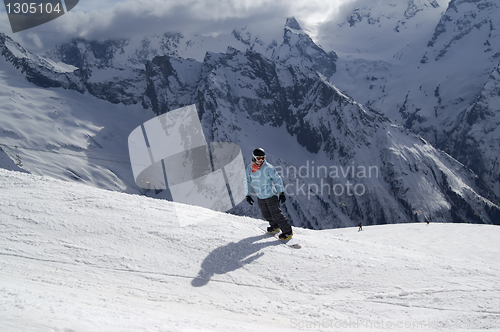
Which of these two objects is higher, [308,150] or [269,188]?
[269,188]

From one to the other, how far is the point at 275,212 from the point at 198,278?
269 cm

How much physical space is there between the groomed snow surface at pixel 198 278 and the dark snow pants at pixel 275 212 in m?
0.40

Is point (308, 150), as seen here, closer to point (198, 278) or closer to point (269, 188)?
point (269, 188)

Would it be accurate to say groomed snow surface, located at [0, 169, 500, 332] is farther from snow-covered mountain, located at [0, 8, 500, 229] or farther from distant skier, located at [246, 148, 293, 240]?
snow-covered mountain, located at [0, 8, 500, 229]

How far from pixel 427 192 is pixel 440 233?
482ft

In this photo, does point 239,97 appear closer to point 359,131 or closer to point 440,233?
point 359,131

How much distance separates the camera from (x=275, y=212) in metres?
7.84

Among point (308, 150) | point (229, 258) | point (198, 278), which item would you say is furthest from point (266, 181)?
point (308, 150)

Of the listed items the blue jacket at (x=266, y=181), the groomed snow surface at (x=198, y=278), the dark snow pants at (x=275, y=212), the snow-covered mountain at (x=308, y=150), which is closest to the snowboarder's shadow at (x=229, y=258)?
the groomed snow surface at (x=198, y=278)

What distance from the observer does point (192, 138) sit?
17962 cm

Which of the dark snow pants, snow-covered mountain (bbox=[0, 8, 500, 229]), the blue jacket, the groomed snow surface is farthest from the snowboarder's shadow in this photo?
snow-covered mountain (bbox=[0, 8, 500, 229])

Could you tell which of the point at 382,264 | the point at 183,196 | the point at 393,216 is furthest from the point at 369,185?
the point at 382,264

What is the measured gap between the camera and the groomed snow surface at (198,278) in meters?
4.28

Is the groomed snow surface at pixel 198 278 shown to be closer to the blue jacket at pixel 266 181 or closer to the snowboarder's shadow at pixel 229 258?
the snowboarder's shadow at pixel 229 258
